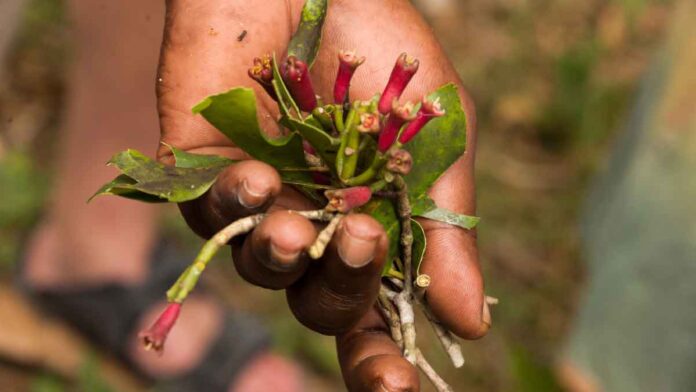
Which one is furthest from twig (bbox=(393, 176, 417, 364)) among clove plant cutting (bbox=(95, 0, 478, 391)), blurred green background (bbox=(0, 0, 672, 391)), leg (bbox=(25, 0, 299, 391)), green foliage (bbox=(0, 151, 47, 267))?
green foliage (bbox=(0, 151, 47, 267))

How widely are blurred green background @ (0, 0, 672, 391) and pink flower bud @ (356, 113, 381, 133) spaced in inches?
43.7

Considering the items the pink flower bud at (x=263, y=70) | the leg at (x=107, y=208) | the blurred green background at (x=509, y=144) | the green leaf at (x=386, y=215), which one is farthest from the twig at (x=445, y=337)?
the leg at (x=107, y=208)

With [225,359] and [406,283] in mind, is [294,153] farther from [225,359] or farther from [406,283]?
[225,359]

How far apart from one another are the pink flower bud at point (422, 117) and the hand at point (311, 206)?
0.14 m

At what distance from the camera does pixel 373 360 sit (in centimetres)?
103

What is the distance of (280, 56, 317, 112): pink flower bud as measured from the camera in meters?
1.03

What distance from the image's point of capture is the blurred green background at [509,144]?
2.24 meters

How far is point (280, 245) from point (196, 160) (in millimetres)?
206

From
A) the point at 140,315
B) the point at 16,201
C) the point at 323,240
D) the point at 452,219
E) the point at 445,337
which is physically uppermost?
the point at 323,240

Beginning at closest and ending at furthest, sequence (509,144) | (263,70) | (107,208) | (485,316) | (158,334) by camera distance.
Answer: (158,334)
(263,70)
(485,316)
(107,208)
(509,144)

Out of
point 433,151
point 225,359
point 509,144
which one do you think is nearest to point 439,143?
point 433,151

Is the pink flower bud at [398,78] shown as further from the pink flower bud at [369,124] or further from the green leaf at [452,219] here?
the green leaf at [452,219]

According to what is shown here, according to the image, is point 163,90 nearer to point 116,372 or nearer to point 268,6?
point 268,6

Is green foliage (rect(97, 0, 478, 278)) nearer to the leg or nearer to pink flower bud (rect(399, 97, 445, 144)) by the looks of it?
pink flower bud (rect(399, 97, 445, 144))
